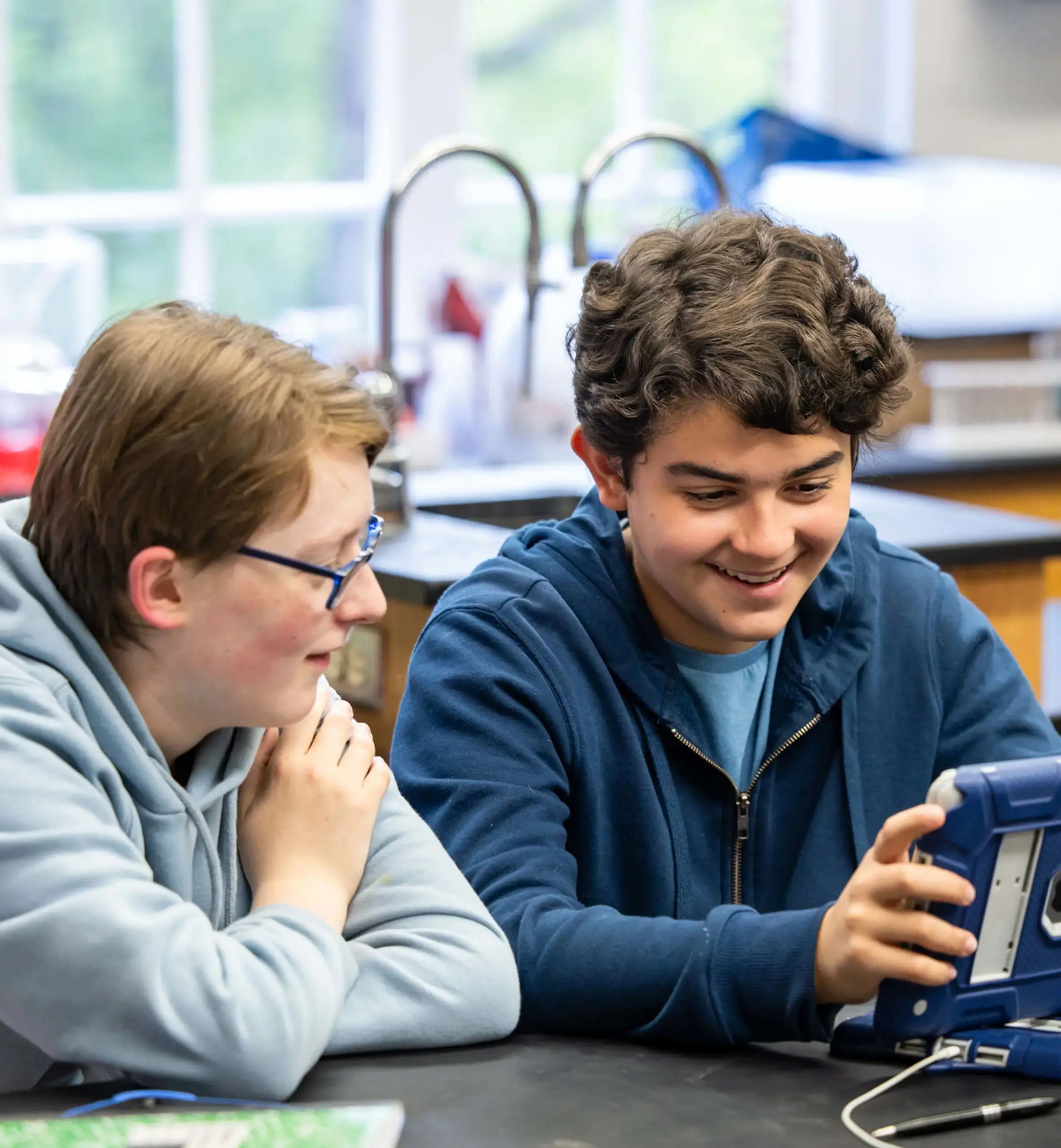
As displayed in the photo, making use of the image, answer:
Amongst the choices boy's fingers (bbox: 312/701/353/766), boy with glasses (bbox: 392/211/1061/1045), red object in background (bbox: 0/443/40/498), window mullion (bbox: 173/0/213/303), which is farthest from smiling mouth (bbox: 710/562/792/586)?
window mullion (bbox: 173/0/213/303)

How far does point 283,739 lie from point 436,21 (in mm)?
2776

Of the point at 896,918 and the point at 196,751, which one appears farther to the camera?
the point at 196,751

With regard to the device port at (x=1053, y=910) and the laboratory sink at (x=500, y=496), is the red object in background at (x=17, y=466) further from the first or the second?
the device port at (x=1053, y=910)

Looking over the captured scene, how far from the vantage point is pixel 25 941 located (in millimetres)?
975

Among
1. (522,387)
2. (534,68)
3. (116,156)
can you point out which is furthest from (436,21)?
(522,387)

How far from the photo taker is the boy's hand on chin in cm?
104

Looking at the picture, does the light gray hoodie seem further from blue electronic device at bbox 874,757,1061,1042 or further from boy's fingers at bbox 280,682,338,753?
blue electronic device at bbox 874,757,1061,1042

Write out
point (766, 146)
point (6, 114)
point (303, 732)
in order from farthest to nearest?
point (766, 146) < point (6, 114) < point (303, 732)

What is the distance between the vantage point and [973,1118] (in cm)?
98

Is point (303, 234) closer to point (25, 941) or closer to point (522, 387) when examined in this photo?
point (522, 387)

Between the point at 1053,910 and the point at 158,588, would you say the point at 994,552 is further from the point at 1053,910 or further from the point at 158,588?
the point at 158,588

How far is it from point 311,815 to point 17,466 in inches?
71.8

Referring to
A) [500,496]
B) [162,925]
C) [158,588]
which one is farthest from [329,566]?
[500,496]

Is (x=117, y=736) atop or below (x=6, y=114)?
below
